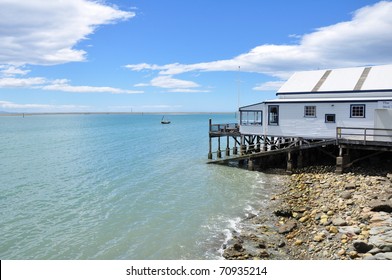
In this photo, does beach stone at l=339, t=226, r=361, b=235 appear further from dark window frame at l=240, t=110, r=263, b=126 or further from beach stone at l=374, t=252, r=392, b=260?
dark window frame at l=240, t=110, r=263, b=126

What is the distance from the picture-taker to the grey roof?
28.4 meters

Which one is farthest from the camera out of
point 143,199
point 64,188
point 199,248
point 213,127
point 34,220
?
point 213,127

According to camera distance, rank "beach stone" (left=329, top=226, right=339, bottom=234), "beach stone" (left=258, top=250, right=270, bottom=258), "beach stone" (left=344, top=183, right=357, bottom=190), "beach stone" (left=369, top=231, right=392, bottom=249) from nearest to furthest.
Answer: "beach stone" (left=369, top=231, right=392, bottom=249) → "beach stone" (left=258, top=250, right=270, bottom=258) → "beach stone" (left=329, top=226, right=339, bottom=234) → "beach stone" (left=344, top=183, right=357, bottom=190)

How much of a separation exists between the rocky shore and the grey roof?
27.8ft

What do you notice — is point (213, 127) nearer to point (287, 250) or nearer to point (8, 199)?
point (8, 199)

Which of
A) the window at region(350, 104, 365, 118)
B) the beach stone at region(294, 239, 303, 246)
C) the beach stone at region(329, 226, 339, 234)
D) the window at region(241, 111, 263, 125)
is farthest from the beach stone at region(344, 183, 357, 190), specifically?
the window at region(241, 111, 263, 125)

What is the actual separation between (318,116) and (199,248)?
1708cm

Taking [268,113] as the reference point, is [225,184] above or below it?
below

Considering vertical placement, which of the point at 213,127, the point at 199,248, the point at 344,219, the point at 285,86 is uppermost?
the point at 285,86

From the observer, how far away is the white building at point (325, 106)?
85.7ft

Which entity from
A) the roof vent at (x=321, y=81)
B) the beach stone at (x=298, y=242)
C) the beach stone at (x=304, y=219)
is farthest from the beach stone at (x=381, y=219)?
the roof vent at (x=321, y=81)

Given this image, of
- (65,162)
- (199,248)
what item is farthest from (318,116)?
(65,162)

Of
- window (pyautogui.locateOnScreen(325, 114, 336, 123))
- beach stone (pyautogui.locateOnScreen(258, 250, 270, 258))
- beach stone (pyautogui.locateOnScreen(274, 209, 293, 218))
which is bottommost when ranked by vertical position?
beach stone (pyautogui.locateOnScreen(258, 250, 270, 258))
